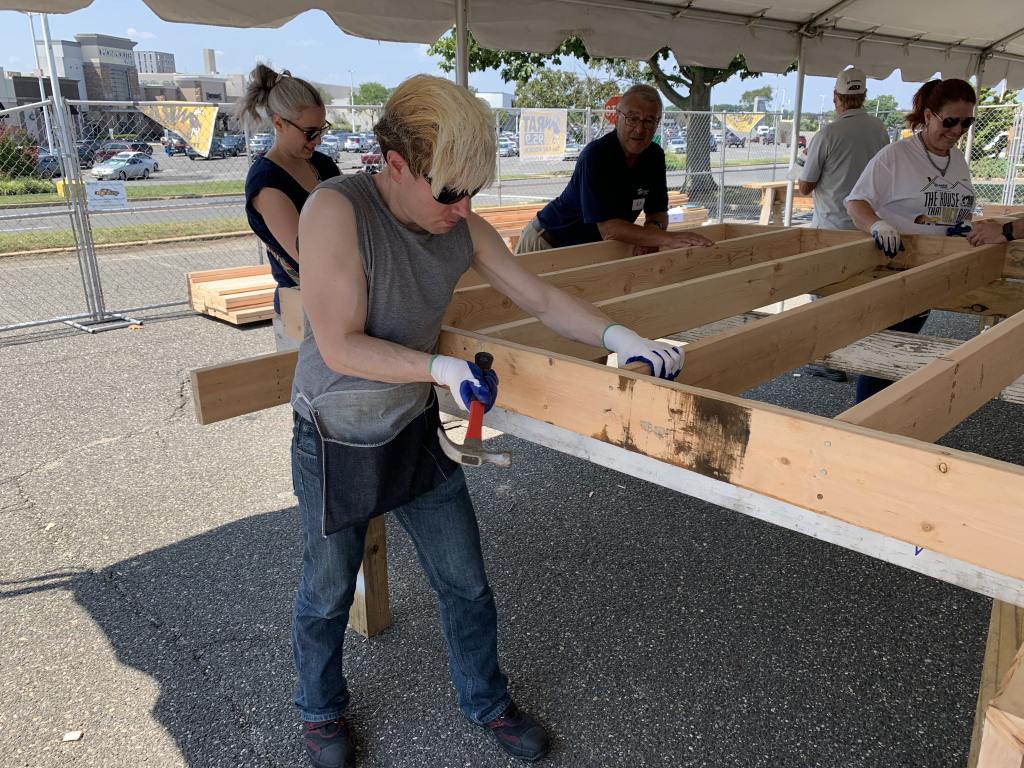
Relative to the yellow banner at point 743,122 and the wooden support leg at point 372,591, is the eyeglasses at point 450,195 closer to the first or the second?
the wooden support leg at point 372,591

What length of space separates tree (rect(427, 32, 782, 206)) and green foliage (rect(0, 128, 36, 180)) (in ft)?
21.3

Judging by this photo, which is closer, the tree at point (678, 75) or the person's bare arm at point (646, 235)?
the person's bare arm at point (646, 235)

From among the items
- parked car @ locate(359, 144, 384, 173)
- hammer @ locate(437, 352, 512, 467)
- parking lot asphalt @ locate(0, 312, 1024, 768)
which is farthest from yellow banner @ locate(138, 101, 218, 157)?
hammer @ locate(437, 352, 512, 467)

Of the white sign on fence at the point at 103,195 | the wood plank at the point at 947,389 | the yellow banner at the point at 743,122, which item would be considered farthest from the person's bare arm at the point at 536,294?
the yellow banner at the point at 743,122

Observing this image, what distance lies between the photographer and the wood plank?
1645 mm

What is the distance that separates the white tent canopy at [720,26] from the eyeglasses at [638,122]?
6.01ft

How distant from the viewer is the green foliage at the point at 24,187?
527 inches

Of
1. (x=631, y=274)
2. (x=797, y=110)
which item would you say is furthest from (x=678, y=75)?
(x=631, y=274)

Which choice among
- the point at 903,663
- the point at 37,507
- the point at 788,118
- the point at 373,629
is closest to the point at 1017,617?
the point at 903,663

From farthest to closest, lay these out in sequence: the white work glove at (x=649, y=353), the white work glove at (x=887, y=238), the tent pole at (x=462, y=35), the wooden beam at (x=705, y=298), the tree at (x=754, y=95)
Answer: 1. the tree at (x=754, y=95)
2. the tent pole at (x=462, y=35)
3. the white work glove at (x=887, y=238)
4. the wooden beam at (x=705, y=298)
5. the white work glove at (x=649, y=353)

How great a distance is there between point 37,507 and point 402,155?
346 cm

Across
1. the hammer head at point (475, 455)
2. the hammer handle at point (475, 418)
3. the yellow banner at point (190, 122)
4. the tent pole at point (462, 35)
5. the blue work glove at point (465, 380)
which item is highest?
the tent pole at point (462, 35)

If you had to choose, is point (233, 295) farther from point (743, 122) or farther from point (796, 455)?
point (743, 122)

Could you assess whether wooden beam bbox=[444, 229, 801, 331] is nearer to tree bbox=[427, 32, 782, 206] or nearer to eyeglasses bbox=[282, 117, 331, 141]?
eyeglasses bbox=[282, 117, 331, 141]
